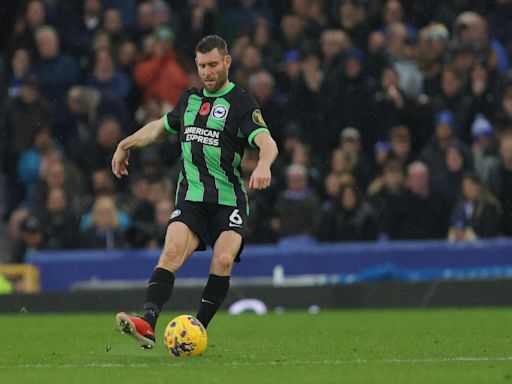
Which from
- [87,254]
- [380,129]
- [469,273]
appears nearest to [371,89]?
[380,129]

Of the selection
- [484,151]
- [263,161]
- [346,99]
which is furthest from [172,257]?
[346,99]

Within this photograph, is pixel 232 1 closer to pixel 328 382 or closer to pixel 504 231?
pixel 504 231

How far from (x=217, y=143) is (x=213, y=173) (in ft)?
0.65

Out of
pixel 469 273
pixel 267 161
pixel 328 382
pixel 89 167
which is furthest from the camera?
pixel 89 167

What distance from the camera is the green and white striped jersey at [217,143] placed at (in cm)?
860

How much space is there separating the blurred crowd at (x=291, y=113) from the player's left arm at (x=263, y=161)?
7117mm

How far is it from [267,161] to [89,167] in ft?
31.5

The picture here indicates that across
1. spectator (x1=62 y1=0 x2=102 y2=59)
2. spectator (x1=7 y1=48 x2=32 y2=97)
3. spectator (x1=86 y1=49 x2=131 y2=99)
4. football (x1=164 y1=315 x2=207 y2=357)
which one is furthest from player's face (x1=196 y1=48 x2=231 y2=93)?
spectator (x1=62 y1=0 x2=102 y2=59)

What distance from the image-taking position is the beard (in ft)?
28.2

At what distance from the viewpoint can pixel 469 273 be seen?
15188mm

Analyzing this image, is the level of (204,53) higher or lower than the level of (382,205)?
higher

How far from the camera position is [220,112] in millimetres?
8625

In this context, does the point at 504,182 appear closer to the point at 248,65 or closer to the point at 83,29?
the point at 248,65

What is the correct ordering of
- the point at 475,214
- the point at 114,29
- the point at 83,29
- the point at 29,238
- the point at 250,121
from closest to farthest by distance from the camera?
the point at 250,121, the point at 475,214, the point at 29,238, the point at 114,29, the point at 83,29
